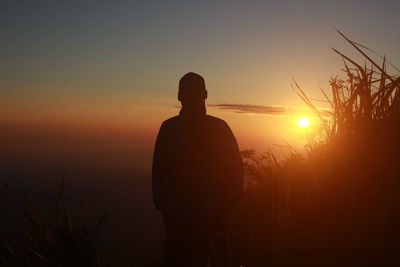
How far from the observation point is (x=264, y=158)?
4906 mm

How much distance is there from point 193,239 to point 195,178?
0.47 meters

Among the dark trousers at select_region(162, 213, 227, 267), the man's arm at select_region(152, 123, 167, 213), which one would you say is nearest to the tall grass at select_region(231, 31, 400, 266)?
the dark trousers at select_region(162, 213, 227, 267)

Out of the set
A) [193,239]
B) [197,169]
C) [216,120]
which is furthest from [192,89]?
[193,239]

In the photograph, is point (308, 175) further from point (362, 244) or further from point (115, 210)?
point (115, 210)

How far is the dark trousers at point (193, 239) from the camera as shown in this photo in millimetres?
3000

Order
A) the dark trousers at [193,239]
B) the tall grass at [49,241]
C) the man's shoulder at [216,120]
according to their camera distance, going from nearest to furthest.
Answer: the tall grass at [49,241]
the dark trousers at [193,239]
the man's shoulder at [216,120]

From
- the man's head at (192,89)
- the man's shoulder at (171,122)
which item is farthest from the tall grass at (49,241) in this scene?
the man's head at (192,89)

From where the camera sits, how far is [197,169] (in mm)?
3055

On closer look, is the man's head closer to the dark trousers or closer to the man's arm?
the man's arm

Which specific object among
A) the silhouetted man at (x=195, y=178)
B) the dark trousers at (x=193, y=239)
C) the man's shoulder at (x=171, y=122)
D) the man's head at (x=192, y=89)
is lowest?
the dark trousers at (x=193, y=239)

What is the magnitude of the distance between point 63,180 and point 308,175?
1.82m

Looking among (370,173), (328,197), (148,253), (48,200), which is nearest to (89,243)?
(48,200)

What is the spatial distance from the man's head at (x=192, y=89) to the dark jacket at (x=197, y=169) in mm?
147

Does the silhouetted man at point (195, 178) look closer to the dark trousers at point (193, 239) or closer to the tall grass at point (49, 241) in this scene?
the dark trousers at point (193, 239)
